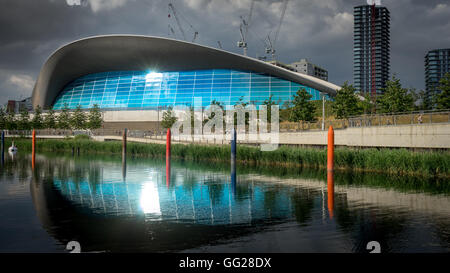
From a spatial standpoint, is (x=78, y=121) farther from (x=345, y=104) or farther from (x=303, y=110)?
(x=345, y=104)

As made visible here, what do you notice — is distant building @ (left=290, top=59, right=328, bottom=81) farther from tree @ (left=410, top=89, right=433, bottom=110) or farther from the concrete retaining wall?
the concrete retaining wall

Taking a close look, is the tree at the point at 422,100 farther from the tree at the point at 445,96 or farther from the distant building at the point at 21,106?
the distant building at the point at 21,106

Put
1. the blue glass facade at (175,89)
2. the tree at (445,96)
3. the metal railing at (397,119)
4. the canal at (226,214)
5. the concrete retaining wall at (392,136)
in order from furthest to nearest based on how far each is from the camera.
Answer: the blue glass facade at (175,89), the tree at (445,96), the metal railing at (397,119), the concrete retaining wall at (392,136), the canal at (226,214)

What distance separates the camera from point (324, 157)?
2252 centimetres

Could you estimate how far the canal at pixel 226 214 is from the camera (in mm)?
7513

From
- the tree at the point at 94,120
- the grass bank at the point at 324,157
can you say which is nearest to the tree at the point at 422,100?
the grass bank at the point at 324,157

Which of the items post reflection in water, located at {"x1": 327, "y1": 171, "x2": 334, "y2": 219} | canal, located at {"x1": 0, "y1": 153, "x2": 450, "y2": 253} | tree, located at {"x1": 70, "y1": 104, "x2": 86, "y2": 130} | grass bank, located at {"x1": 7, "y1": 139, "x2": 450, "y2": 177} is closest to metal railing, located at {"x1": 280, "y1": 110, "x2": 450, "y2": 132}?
grass bank, located at {"x1": 7, "y1": 139, "x2": 450, "y2": 177}

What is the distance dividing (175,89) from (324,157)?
149ft

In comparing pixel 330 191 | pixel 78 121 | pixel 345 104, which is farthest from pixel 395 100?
pixel 78 121

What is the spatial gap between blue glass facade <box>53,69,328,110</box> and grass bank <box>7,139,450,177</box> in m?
24.8

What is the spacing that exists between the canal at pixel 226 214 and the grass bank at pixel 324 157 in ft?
3.94
